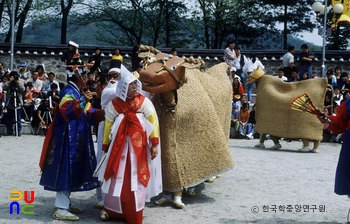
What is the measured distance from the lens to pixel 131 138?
285 inches

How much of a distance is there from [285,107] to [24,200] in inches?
271

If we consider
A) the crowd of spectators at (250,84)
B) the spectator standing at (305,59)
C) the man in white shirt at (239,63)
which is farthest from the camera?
the spectator standing at (305,59)

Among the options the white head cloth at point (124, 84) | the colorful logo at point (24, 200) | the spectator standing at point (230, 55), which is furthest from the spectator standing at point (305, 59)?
the white head cloth at point (124, 84)

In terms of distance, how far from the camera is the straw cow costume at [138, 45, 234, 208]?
25.9ft

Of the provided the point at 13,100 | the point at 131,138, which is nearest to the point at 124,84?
the point at 131,138

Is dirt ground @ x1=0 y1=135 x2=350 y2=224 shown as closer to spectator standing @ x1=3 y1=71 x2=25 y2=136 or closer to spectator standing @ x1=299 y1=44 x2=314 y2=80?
spectator standing @ x1=3 y1=71 x2=25 y2=136

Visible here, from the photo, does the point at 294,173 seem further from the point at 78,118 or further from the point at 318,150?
the point at 78,118

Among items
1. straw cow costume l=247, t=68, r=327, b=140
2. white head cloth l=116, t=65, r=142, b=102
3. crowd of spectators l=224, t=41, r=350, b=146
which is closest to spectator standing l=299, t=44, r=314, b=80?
crowd of spectators l=224, t=41, r=350, b=146

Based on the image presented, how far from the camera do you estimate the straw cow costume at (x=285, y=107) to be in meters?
13.3

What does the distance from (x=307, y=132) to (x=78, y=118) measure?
6.94 m

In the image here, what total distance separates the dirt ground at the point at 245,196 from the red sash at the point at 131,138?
0.62 m

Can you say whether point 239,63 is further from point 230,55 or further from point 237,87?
point 237,87

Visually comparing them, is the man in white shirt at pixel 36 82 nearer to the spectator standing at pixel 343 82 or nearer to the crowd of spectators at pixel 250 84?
the crowd of spectators at pixel 250 84

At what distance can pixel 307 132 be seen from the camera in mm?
13305
